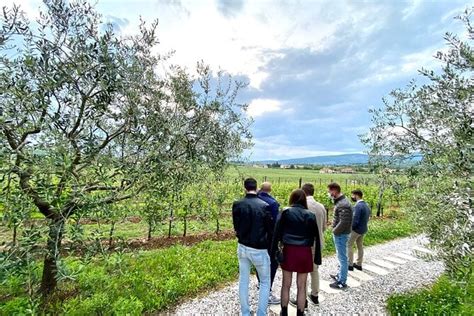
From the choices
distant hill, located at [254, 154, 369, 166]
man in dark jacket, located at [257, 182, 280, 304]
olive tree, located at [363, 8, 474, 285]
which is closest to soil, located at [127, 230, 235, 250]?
distant hill, located at [254, 154, 369, 166]

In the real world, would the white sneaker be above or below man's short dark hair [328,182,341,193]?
below

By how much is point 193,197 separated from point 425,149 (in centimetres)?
578

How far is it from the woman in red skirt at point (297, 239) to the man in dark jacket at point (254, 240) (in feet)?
0.73

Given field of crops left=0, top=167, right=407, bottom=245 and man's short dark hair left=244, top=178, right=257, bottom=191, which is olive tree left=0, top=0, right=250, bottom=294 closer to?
field of crops left=0, top=167, right=407, bottom=245

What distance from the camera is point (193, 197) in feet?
28.0

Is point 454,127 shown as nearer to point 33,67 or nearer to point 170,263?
point 33,67

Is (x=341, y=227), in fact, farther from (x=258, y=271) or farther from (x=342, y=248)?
(x=258, y=271)

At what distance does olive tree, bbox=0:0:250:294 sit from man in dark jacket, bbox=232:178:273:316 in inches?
57.5

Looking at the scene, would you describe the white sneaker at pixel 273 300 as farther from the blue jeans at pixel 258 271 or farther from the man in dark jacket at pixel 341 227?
the man in dark jacket at pixel 341 227

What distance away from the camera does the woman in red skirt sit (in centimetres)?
500

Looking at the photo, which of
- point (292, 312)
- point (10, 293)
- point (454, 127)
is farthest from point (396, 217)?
point (10, 293)

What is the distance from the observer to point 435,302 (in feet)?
19.5

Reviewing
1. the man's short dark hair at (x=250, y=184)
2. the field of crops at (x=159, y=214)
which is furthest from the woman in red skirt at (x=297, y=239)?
the field of crops at (x=159, y=214)

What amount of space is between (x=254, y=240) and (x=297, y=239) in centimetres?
73
